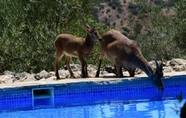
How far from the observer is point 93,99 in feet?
37.6

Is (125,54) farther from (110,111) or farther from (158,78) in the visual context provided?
(110,111)

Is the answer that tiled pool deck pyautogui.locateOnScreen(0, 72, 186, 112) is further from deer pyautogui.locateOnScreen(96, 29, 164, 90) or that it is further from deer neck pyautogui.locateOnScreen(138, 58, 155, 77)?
deer pyautogui.locateOnScreen(96, 29, 164, 90)

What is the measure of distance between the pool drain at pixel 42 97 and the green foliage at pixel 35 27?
14.6 feet

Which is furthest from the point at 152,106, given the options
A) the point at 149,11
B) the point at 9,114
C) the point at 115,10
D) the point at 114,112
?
the point at 115,10

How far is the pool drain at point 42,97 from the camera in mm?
10954

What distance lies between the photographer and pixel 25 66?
51.9ft

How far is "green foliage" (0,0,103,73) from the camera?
1580 centimetres

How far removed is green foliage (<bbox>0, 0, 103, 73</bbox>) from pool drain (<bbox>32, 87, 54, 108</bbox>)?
445cm

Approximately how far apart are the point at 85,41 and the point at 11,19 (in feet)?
17.8

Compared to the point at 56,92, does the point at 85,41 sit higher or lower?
higher

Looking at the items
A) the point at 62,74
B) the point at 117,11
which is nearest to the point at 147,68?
the point at 62,74

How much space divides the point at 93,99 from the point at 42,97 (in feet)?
4.09

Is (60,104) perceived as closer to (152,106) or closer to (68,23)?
(152,106)

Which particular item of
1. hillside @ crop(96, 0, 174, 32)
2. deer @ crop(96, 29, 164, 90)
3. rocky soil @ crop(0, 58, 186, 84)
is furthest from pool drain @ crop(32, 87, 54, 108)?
hillside @ crop(96, 0, 174, 32)
